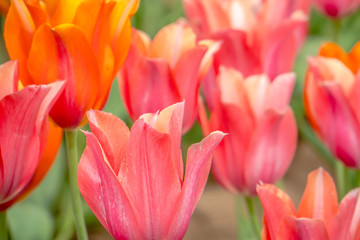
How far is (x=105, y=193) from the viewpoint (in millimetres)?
420

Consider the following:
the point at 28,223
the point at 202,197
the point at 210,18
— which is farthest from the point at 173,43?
the point at 202,197

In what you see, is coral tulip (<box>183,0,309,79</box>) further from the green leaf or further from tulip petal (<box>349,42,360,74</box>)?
the green leaf

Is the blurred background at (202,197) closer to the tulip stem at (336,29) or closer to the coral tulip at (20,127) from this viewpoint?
the tulip stem at (336,29)

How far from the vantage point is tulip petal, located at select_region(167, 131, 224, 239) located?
41 centimetres

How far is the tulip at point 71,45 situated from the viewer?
47cm

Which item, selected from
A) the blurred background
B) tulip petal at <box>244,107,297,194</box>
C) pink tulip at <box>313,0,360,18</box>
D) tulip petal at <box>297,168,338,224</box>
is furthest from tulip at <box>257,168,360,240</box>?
pink tulip at <box>313,0,360,18</box>

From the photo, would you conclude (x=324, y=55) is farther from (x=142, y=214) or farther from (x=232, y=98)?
(x=142, y=214)

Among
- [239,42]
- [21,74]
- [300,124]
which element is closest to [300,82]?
[300,124]

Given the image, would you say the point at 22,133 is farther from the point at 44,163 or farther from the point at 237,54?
the point at 237,54

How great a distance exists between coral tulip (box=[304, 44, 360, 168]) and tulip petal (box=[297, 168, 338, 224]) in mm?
111

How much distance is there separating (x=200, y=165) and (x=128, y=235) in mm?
62

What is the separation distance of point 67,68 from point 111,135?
8 cm

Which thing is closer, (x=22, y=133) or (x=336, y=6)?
(x=22, y=133)

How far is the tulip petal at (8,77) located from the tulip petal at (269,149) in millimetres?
206
